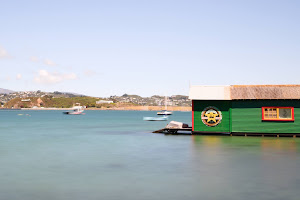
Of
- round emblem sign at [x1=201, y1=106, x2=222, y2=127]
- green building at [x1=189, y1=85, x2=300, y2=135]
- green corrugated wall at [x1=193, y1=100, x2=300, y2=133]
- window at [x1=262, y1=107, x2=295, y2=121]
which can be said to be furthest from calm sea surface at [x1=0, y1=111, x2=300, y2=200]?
round emblem sign at [x1=201, y1=106, x2=222, y2=127]

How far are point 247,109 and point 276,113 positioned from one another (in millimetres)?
3189

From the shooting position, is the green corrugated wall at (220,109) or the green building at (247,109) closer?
the green building at (247,109)

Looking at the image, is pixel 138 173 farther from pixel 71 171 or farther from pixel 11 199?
pixel 11 199

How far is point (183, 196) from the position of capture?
56.0 feet

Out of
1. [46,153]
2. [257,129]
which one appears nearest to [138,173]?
[46,153]

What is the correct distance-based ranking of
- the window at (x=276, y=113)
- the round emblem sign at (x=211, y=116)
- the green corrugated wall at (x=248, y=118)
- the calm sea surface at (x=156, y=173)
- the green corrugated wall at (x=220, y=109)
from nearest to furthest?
the calm sea surface at (x=156, y=173) → the green corrugated wall at (x=248, y=118) → the window at (x=276, y=113) → the green corrugated wall at (x=220, y=109) → the round emblem sign at (x=211, y=116)

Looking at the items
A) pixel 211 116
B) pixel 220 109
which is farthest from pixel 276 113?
pixel 211 116

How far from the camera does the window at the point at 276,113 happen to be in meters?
39.8

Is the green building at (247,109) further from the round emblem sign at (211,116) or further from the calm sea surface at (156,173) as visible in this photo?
the calm sea surface at (156,173)

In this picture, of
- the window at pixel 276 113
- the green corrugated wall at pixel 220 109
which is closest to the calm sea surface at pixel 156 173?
the window at pixel 276 113

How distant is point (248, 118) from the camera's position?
4038cm

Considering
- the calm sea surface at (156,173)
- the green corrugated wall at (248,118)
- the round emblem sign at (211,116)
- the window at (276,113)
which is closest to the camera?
the calm sea surface at (156,173)

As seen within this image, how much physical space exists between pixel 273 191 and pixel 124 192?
24.8 ft

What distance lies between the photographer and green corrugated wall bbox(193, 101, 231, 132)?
134 ft
